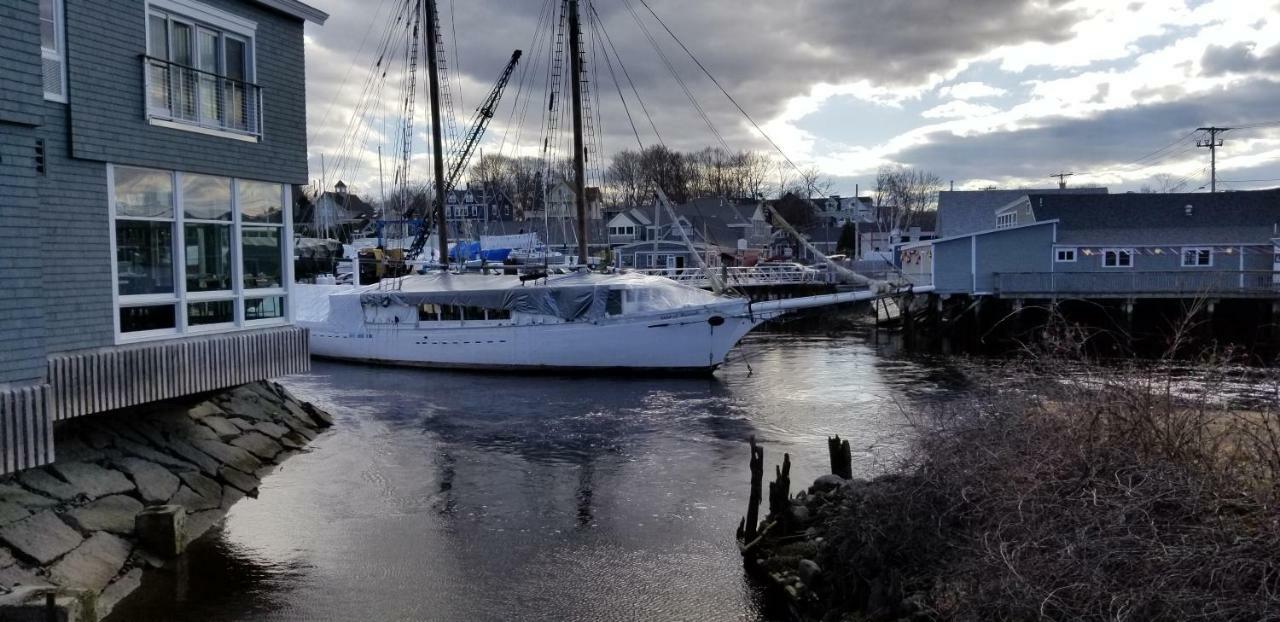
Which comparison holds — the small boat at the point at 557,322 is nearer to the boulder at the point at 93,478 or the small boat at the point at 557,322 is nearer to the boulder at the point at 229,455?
the boulder at the point at 229,455

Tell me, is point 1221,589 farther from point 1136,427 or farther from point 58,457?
point 58,457

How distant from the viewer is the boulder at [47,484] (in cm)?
1084

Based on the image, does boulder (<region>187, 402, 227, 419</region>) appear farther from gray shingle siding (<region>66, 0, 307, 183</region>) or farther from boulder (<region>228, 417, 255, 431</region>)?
gray shingle siding (<region>66, 0, 307, 183</region>)

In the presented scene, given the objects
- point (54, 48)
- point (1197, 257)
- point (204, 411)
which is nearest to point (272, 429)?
point (204, 411)

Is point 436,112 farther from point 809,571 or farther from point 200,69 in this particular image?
point 809,571

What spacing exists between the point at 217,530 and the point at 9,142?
230 inches

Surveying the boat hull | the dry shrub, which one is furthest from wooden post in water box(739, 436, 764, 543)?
the boat hull

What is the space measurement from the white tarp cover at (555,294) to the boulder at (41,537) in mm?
20673

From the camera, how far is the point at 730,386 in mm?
28031

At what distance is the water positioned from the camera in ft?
34.3

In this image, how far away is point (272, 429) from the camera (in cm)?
1794

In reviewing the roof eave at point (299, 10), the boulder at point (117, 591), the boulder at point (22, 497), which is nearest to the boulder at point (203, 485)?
the boulder at point (22, 497)

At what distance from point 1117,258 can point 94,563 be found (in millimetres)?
43637

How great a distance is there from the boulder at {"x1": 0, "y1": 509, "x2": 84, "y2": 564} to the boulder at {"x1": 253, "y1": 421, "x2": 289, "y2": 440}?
690 cm
